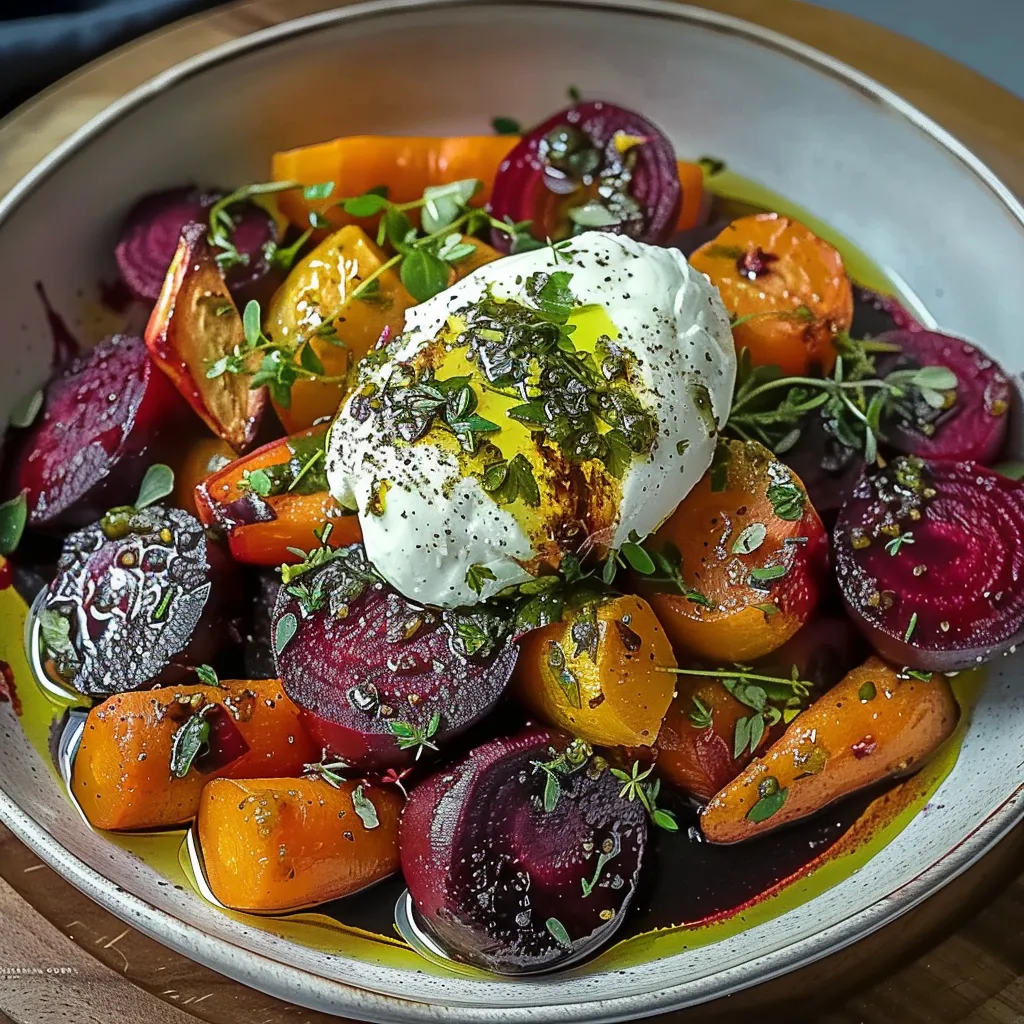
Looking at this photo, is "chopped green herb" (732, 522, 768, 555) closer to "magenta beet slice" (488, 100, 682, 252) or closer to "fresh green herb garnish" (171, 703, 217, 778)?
"magenta beet slice" (488, 100, 682, 252)

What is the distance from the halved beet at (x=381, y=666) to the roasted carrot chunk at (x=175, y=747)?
2.2 inches

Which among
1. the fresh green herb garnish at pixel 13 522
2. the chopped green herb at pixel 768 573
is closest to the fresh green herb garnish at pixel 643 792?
the chopped green herb at pixel 768 573

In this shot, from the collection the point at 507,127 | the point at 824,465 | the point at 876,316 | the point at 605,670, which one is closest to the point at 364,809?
the point at 605,670

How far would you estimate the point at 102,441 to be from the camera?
1626 mm

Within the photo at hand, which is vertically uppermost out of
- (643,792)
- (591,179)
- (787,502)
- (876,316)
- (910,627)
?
(591,179)

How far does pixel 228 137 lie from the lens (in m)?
1.99

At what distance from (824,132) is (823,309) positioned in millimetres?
513

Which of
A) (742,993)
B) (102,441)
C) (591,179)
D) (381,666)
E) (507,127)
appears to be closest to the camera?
(742,993)

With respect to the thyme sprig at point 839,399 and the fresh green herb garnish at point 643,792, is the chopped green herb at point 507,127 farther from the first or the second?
the fresh green herb garnish at point 643,792

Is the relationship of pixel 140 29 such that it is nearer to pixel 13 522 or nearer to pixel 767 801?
pixel 13 522

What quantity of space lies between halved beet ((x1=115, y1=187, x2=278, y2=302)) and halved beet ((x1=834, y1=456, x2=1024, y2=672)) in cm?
108

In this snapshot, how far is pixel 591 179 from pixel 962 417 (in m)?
0.74

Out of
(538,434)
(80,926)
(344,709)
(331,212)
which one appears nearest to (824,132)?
(331,212)

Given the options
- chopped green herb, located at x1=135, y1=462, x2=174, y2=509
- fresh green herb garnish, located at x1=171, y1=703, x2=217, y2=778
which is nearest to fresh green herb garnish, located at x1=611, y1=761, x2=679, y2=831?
fresh green herb garnish, located at x1=171, y1=703, x2=217, y2=778
